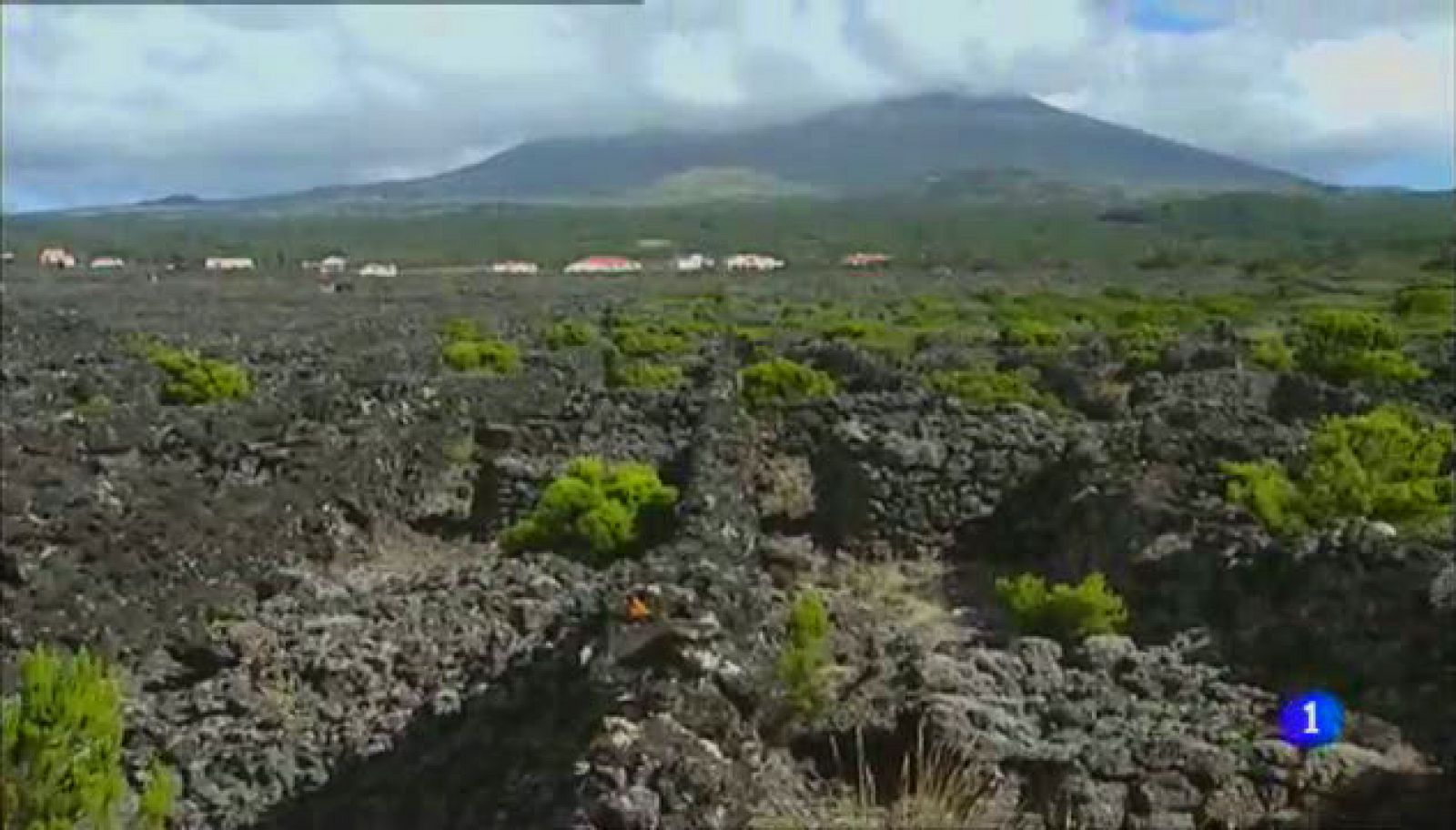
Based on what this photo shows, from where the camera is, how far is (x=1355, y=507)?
20.8 meters

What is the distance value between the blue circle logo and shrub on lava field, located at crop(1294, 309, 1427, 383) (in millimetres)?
27310

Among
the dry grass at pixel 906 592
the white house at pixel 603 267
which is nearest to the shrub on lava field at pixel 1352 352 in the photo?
the dry grass at pixel 906 592

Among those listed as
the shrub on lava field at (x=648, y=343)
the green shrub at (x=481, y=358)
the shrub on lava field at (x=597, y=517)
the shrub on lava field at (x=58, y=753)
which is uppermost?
the shrub on lava field at (x=58, y=753)

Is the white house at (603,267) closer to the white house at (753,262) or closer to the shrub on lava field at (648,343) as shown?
the white house at (753,262)

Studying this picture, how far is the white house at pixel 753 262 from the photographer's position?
155 meters

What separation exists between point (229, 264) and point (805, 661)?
524ft

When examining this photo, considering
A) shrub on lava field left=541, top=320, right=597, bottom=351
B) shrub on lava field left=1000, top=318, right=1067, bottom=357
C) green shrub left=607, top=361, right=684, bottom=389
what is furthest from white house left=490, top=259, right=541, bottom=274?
green shrub left=607, top=361, right=684, bottom=389

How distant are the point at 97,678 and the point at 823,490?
15817 millimetres

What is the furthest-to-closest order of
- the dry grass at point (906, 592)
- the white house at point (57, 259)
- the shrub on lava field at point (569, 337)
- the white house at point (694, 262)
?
the white house at point (694, 262), the white house at point (57, 259), the shrub on lava field at point (569, 337), the dry grass at point (906, 592)

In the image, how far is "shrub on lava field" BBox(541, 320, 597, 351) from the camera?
57.3 metres

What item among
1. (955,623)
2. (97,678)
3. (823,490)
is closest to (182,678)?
(97,678)

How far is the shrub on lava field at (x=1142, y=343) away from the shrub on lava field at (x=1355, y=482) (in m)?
21.2

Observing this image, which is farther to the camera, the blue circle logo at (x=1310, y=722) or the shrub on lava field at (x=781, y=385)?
the shrub on lava field at (x=781, y=385)

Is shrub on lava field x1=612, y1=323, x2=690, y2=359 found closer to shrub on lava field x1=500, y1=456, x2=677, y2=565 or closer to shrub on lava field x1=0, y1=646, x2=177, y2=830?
shrub on lava field x1=500, y1=456, x2=677, y2=565
